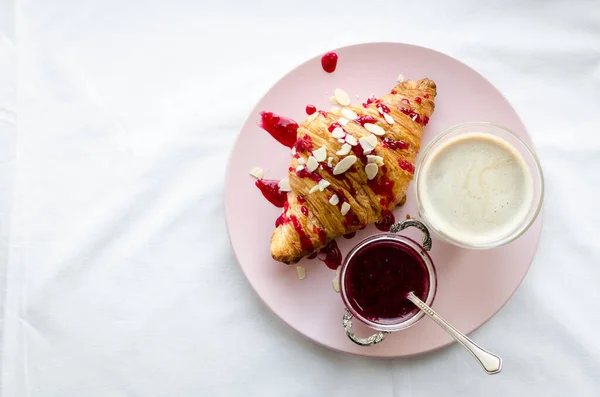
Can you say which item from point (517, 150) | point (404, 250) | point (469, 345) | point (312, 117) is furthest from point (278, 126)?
point (469, 345)

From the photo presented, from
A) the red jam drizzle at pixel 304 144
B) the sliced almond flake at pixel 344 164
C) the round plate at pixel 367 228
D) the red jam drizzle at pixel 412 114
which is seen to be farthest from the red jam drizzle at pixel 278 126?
the red jam drizzle at pixel 412 114

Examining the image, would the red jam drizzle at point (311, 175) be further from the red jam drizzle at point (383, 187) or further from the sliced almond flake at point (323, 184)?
the red jam drizzle at point (383, 187)

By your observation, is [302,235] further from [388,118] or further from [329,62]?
[329,62]

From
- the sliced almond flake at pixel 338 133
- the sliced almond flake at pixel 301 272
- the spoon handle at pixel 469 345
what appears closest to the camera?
the spoon handle at pixel 469 345

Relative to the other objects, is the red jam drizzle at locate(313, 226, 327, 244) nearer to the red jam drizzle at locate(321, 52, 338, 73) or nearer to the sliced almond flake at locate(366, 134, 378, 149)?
the sliced almond flake at locate(366, 134, 378, 149)

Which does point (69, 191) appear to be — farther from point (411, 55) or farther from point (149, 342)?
point (411, 55)

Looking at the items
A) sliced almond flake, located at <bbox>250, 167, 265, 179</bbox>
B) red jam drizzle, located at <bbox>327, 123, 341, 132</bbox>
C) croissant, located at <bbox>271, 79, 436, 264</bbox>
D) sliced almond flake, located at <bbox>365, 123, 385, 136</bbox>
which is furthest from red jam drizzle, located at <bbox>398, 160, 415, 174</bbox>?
sliced almond flake, located at <bbox>250, 167, 265, 179</bbox>
